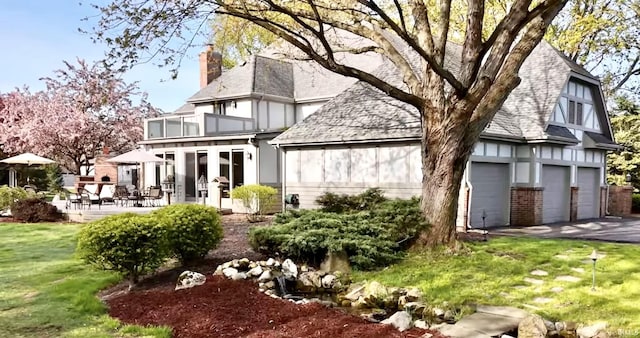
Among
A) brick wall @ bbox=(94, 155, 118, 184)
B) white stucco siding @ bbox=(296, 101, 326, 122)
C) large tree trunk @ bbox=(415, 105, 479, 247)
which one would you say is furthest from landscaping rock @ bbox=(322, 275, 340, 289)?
brick wall @ bbox=(94, 155, 118, 184)

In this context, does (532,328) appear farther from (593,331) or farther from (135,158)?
(135,158)

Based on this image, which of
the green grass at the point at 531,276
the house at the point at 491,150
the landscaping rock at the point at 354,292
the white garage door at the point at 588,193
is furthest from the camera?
the white garage door at the point at 588,193

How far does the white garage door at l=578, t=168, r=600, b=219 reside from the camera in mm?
19422

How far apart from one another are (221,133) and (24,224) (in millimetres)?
8399

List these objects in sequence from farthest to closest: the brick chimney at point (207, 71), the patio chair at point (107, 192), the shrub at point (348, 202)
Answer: the brick chimney at point (207, 71)
the patio chair at point (107, 192)
the shrub at point (348, 202)

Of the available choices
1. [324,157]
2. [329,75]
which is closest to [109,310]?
[324,157]

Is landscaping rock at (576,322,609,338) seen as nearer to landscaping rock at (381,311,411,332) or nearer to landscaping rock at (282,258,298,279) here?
landscaping rock at (381,311,411,332)

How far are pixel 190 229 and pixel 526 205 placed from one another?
11.8m

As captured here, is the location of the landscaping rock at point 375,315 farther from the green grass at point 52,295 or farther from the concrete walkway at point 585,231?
the concrete walkway at point 585,231

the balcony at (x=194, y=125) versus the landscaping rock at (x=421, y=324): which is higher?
the balcony at (x=194, y=125)

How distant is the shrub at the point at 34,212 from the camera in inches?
649

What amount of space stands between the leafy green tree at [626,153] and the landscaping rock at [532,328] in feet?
74.8

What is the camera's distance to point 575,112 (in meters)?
18.5

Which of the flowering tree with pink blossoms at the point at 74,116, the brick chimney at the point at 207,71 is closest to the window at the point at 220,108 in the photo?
the brick chimney at the point at 207,71
